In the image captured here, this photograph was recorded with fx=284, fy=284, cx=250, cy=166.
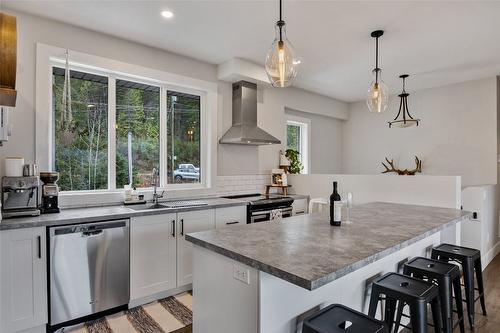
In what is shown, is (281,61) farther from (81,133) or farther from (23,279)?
(23,279)

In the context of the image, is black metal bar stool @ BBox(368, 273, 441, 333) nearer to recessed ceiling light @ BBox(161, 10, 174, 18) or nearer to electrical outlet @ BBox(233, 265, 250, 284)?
electrical outlet @ BBox(233, 265, 250, 284)

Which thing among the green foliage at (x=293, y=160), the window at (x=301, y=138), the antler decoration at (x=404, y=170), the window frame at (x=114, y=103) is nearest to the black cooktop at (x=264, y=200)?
the window frame at (x=114, y=103)

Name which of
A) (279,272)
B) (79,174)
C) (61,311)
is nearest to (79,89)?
(79,174)

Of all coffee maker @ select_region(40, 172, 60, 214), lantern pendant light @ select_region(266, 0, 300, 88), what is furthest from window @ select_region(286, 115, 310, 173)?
coffee maker @ select_region(40, 172, 60, 214)

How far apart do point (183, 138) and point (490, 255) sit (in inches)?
191

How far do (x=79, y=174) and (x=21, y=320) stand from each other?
1.44m

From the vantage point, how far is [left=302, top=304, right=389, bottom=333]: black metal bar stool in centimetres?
133

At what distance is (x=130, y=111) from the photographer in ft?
11.5

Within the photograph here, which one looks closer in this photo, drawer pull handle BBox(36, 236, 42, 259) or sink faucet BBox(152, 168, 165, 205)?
drawer pull handle BBox(36, 236, 42, 259)

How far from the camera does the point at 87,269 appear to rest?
8.23 feet

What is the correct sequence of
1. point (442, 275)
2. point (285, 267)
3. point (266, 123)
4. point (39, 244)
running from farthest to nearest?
point (266, 123) < point (39, 244) < point (442, 275) < point (285, 267)

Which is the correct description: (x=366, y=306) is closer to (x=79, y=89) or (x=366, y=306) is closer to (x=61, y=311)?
(x=61, y=311)

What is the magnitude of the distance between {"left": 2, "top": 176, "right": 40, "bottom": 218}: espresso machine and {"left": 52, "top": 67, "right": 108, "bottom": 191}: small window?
1.68 ft

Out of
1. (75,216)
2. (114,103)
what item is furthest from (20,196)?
(114,103)
